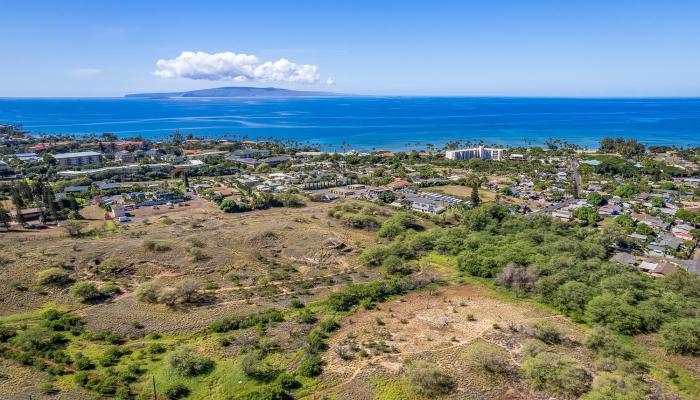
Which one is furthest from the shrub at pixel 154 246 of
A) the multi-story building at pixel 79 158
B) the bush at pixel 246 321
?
the multi-story building at pixel 79 158

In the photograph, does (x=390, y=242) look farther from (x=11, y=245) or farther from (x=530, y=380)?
(x=11, y=245)

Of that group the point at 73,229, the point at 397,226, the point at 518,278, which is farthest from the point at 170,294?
the point at 518,278

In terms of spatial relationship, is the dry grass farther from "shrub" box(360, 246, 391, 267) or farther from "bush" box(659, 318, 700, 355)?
"bush" box(659, 318, 700, 355)

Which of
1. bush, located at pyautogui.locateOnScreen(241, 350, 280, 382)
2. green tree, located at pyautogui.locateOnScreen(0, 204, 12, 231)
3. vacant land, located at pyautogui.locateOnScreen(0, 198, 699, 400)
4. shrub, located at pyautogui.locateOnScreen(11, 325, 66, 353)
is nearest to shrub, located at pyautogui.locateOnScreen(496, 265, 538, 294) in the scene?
vacant land, located at pyautogui.locateOnScreen(0, 198, 699, 400)

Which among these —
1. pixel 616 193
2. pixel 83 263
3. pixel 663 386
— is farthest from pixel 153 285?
pixel 616 193

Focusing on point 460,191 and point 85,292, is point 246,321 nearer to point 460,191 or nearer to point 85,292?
point 85,292
